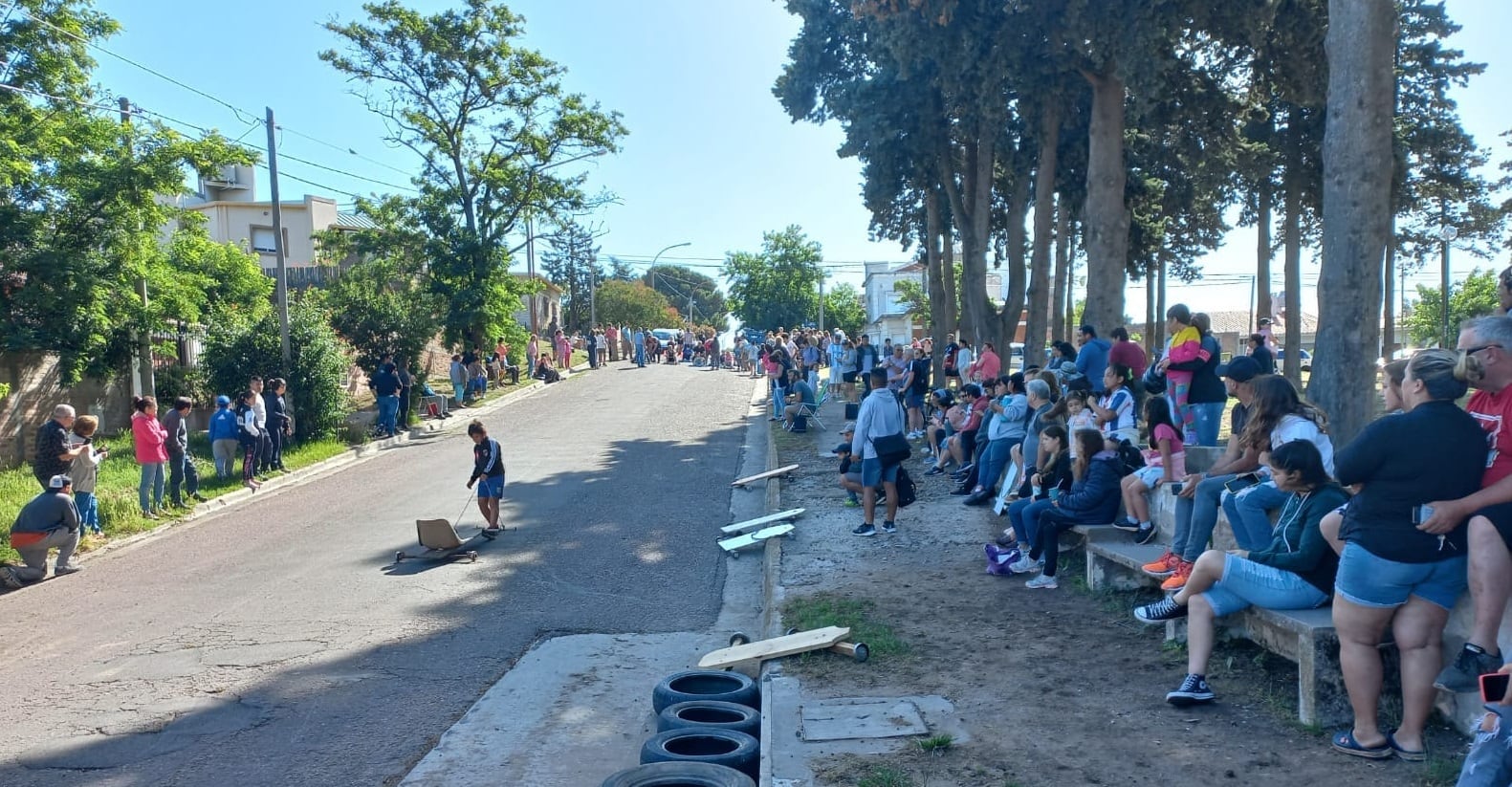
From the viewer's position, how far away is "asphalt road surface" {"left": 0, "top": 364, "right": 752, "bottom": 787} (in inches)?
253

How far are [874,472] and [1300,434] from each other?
17.6 feet

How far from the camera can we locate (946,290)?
29.0 metres

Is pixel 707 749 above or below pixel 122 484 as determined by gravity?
below

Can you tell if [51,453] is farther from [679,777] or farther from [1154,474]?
[1154,474]

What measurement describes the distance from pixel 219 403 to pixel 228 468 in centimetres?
134

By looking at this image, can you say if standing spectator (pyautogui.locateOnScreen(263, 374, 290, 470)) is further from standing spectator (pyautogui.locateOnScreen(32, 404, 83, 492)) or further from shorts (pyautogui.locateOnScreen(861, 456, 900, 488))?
shorts (pyautogui.locateOnScreen(861, 456, 900, 488))

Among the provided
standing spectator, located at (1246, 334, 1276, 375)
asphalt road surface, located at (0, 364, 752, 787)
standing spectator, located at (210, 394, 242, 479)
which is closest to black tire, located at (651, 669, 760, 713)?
asphalt road surface, located at (0, 364, 752, 787)

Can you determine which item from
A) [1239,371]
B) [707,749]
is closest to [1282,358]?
[1239,371]

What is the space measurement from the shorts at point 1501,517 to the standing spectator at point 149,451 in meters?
14.5

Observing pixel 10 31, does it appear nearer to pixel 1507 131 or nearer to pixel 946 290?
pixel 946 290

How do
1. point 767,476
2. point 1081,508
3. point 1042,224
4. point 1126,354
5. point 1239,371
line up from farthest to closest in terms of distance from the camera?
point 1042,224, point 767,476, point 1126,354, point 1081,508, point 1239,371

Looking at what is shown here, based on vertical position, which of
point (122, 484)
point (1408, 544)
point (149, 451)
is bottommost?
point (122, 484)

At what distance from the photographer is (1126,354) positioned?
39.0 feet

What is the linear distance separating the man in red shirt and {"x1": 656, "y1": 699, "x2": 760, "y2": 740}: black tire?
355cm
